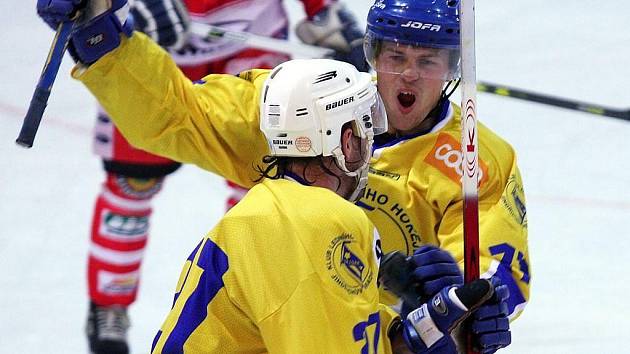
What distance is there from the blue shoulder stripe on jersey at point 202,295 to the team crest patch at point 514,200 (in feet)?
→ 2.30

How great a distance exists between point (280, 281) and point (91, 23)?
0.78 m

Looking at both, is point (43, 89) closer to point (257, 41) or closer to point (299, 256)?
point (299, 256)

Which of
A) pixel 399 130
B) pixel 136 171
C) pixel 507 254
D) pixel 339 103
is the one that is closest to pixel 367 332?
pixel 339 103

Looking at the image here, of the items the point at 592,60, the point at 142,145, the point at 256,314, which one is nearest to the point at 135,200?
the point at 142,145

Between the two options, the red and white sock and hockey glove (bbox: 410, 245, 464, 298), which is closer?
hockey glove (bbox: 410, 245, 464, 298)

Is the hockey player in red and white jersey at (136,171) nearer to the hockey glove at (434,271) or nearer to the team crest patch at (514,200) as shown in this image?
the team crest patch at (514,200)

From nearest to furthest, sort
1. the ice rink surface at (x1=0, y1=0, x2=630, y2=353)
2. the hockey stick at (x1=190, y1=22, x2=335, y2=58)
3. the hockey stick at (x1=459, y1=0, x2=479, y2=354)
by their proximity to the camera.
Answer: the hockey stick at (x1=459, y1=0, x2=479, y2=354) < the hockey stick at (x1=190, y1=22, x2=335, y2=58) < the ice rink surface at (x1=0, y1=0, x2=630, y2=353)

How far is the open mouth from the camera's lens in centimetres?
267

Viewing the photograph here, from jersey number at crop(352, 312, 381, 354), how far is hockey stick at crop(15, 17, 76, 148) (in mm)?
624

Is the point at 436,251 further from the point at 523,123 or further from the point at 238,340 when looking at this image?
the point at 523,123

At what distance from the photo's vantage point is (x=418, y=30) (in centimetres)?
264

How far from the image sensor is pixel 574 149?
4.83m

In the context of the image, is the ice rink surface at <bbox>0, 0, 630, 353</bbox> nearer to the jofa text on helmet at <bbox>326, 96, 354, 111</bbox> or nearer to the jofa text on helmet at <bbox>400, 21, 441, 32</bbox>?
the jofa text on helmet at <bbox>400, 21, 441, 32</bbox>

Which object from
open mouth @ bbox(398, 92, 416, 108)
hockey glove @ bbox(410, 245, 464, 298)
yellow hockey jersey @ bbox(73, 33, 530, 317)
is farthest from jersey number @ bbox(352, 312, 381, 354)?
open mouth @ bbox(398, 92, 416, 108)
